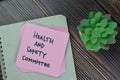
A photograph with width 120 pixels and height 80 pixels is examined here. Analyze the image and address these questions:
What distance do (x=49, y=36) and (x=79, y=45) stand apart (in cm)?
9

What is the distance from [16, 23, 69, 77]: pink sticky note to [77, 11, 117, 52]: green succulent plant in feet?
0.31

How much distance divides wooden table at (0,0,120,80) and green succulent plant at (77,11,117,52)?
0.08 metres

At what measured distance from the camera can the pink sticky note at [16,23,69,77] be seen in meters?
0.83

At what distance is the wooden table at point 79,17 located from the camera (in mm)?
824

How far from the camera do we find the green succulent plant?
0.72 metres

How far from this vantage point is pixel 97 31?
2.38ft

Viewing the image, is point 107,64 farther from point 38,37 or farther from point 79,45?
point 38,37

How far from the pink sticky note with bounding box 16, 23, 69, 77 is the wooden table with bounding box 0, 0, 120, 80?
33 mm

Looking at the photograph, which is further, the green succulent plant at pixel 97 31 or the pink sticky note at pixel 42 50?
the pink sticky note at pixel 42 50

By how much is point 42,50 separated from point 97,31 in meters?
0.18

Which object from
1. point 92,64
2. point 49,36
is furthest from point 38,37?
point 92,64

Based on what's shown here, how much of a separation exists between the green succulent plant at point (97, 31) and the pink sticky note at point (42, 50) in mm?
96

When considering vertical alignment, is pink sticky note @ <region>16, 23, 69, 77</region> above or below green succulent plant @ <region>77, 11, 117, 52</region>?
below

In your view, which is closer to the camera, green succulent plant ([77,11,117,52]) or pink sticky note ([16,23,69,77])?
green succulent plant ([77,11,117,52])
